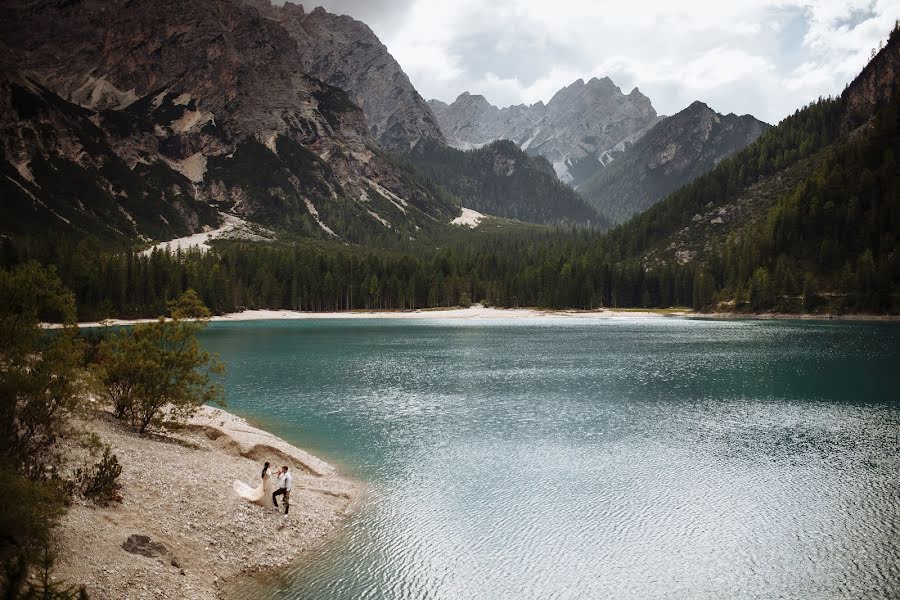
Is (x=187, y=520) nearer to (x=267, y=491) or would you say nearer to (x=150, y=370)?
(x=267, y=491)

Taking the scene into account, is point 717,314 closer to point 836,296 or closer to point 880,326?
point 836,296

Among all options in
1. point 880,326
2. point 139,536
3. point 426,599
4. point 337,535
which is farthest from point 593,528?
point 880,326

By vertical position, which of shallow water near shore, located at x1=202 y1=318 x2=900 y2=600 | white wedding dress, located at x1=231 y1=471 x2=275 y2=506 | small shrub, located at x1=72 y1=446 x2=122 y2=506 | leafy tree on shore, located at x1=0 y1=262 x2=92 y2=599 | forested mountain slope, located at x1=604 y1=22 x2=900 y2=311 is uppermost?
forested mountain slope, located at x1=604 y1=22 x2=900 y2=311

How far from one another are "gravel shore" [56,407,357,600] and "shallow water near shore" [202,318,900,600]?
1500 millimetres

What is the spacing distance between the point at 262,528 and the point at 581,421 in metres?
30.8

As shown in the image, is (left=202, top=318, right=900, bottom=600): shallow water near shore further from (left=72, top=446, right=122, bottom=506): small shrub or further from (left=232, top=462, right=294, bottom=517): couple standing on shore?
(left=72, top=446, right=122, bottom=506): small shrub

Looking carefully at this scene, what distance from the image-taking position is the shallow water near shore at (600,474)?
21.4 metres

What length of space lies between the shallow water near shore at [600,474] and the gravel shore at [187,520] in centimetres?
150

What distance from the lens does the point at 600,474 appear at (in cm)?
3366

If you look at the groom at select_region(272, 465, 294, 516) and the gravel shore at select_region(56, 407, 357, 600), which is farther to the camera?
the groom at select_region(272, 465, 294, 516)

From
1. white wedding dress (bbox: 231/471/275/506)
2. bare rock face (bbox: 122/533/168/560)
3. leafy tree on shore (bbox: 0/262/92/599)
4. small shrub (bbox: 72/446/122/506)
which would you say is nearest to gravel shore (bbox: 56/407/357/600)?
bare rock face (bbox: 122/533/168/560)

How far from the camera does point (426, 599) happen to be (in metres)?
19.7

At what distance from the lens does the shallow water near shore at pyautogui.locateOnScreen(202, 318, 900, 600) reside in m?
21.4

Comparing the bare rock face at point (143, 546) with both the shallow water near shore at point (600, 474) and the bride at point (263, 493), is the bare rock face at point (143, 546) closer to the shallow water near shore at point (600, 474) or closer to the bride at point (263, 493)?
the shallow water near shore at point (600, 474)
